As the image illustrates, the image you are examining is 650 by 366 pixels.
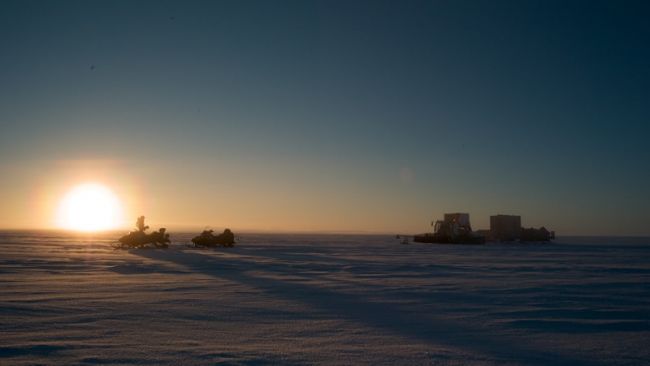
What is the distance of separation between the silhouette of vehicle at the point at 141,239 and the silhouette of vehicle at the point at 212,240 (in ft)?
13.3

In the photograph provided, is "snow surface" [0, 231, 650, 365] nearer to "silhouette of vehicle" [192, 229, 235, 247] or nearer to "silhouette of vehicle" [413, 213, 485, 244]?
"silhouette of vehicle" [192, 229, 235, 247]

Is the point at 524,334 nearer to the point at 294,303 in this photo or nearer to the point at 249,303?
the point at 294,303

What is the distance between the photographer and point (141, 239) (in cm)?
5447

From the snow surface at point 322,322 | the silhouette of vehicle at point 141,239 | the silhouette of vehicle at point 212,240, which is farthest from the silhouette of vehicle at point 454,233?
the snow surface at point 322,322

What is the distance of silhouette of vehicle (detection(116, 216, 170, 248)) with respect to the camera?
178 feet

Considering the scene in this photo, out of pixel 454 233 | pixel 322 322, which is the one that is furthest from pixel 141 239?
pixel 454 233

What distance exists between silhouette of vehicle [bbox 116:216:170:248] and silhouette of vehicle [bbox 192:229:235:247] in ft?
13.3

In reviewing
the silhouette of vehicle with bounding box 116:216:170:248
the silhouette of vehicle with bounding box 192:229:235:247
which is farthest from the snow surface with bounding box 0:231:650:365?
the silhouette of vehicle with bounding box 192:229:235:247

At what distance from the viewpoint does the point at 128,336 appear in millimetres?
9688

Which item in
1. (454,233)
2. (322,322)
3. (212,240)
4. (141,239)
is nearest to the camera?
(322,322)

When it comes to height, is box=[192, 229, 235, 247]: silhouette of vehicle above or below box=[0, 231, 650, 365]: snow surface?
above

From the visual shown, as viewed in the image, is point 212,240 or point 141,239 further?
point 212,240

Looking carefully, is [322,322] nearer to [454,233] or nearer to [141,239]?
[141,239]

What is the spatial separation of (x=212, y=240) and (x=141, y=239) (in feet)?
26.5
